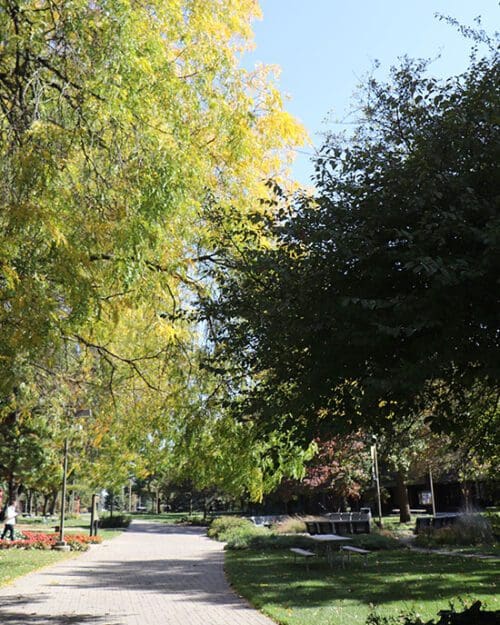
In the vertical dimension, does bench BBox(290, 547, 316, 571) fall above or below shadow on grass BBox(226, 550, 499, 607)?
above

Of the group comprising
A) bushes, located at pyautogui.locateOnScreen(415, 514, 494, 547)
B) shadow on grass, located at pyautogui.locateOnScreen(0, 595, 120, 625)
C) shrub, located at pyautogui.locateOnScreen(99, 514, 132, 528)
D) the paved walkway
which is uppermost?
bushes, located at pyautogui.locateOnScreen(415, 514, 494, 547)

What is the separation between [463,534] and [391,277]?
63.1ft

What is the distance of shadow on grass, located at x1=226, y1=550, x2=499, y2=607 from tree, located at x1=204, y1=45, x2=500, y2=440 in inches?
258

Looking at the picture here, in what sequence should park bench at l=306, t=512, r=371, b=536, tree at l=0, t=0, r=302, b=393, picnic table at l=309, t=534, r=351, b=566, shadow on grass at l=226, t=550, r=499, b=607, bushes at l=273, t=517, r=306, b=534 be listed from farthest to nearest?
bushes at l=273, t=517, r=306, b=534
park bench at l=306, t=512, r=371, b=536
picnic table at l=309, t=534, r=351, b=566
shadow on grass at l=226, t=550, r=499, b=607
tree at l=0, t=0, r=302, b=393

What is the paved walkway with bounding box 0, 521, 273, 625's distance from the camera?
1001cm

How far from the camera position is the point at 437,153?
214 inches

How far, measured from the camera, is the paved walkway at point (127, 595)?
10008mm

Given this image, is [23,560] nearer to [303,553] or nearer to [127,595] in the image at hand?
[127,595]

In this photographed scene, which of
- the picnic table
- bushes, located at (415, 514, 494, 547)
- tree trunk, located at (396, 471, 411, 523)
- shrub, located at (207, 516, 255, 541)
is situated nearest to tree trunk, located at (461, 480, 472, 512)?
bushes, located at (415, 514, 494, 547)

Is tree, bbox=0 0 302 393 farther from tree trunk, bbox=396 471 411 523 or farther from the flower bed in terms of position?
tree trunk, bbox=396 471 411 523

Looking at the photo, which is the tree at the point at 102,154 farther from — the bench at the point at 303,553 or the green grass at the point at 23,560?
the bench at the point at 303,553

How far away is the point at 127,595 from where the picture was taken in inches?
497

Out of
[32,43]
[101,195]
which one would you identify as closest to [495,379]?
[101,195]

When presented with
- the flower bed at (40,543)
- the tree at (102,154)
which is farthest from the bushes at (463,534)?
the tree at (102,154)
